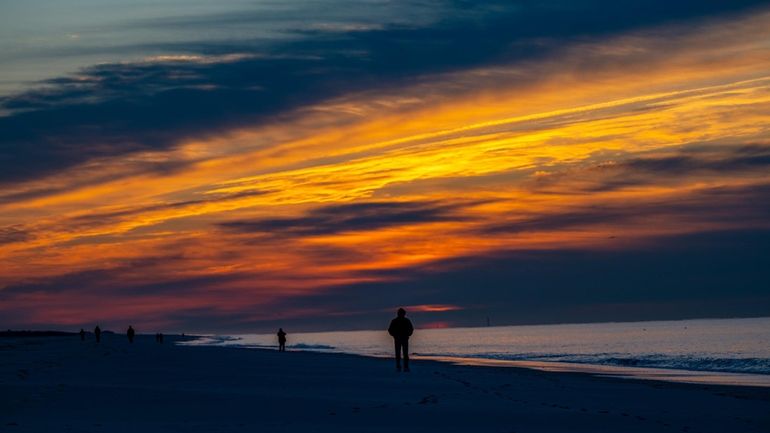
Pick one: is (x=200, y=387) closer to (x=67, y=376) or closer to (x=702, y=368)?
(x=67, y=376)

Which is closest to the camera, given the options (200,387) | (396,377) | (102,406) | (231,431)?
(231,431)

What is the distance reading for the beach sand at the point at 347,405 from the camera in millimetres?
14125

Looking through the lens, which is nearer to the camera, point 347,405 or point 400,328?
point 347,405

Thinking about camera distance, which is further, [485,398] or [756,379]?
[756,379]

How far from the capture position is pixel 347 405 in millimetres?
17141

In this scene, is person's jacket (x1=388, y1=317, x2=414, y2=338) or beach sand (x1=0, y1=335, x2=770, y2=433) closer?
beach sand (x1=0, y1=335, x2=770, y2=433)

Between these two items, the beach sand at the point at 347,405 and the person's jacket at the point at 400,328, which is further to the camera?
the person's jacket at the point at 400,328

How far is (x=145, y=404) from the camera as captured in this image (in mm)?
16422

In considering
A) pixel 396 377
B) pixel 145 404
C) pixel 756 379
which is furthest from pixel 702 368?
pixel 145 404

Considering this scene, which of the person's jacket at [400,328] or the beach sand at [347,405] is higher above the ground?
the person's jacket at [400,328]

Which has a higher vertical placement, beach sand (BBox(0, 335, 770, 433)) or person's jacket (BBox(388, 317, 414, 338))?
person's jacket (BBox(388, 317, 414, 338))

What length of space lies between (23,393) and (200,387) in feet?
14.2

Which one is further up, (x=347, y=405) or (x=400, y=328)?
(x=400, y=328)

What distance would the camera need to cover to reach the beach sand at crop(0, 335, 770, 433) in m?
14.1
